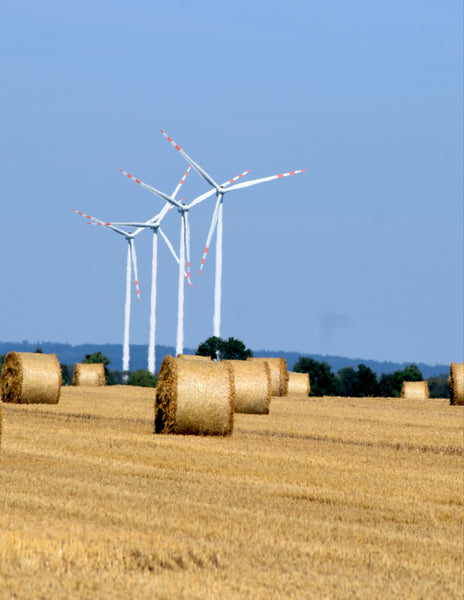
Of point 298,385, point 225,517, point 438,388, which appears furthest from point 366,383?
point 225,517

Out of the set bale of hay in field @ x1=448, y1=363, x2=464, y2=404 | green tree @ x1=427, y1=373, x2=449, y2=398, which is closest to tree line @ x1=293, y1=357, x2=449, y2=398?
green tree @ x1=427, y1=373, x2=449, y2=398

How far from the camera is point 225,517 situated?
11.0m

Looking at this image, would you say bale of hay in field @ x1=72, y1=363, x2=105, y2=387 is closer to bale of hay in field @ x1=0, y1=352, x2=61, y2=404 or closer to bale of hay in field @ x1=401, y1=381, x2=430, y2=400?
bale of hay in field @ x1=401, y1=381, x2=430, y2=400

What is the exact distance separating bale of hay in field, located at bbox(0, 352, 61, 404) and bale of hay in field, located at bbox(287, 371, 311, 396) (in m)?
18.9

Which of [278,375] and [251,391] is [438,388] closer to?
[278,375]

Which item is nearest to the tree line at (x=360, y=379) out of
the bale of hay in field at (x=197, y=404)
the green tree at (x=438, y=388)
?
the green tree at (x=438, y=388)

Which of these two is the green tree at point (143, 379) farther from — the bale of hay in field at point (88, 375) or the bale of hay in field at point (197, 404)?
the bale of hay in field at point (197, 404)

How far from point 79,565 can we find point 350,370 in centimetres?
9733

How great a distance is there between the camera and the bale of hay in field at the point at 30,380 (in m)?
31.3

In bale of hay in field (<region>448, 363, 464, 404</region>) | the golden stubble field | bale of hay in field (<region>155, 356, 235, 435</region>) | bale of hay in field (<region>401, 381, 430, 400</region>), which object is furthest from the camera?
bale of hay in field (<region>401, 381, 430, 400</region>)

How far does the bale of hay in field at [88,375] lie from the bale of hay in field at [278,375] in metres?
11.8

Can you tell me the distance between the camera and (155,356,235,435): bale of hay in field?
858 inches

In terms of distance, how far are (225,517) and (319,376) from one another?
66688 mm

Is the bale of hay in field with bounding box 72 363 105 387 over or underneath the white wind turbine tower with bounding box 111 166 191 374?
Result: underneath
